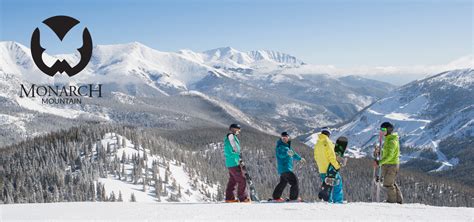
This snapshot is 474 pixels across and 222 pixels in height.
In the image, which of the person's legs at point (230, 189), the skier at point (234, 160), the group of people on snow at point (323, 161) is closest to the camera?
the group of people on snow at point (323, 161)

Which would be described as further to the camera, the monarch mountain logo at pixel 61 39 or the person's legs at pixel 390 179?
the monarch mountain logo at pixel 61 39

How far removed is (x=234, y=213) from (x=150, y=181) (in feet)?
346

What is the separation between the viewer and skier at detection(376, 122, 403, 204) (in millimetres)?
22969

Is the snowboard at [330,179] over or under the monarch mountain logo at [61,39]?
under

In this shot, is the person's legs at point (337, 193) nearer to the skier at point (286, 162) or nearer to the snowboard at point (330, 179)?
the snowboard at point (330, 179)

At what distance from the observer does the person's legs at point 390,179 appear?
23047 millimetres

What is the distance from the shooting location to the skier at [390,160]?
2297 centimetres

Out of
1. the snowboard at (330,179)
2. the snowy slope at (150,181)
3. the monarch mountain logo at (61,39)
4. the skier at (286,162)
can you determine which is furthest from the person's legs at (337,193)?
the snowy slope at (150,181)

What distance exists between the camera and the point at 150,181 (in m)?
120

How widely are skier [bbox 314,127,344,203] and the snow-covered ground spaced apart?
236cm

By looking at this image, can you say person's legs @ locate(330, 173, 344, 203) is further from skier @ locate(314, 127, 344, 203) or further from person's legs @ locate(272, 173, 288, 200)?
person's legs @ locate(272, 173, 288, 200)

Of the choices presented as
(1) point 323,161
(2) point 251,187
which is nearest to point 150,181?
(2) point 251,187

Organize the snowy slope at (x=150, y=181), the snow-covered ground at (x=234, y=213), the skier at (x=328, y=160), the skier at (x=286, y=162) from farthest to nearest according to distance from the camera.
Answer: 1. the snowy slope at (x=150, y=181)
2. the skier at (x=286, y=162)
3. the skier at (x=328, y=160)
4. the snow-covered ground at (x=234, y=213)

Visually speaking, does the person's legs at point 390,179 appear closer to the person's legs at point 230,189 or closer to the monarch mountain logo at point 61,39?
the person's legs at point 230,189
